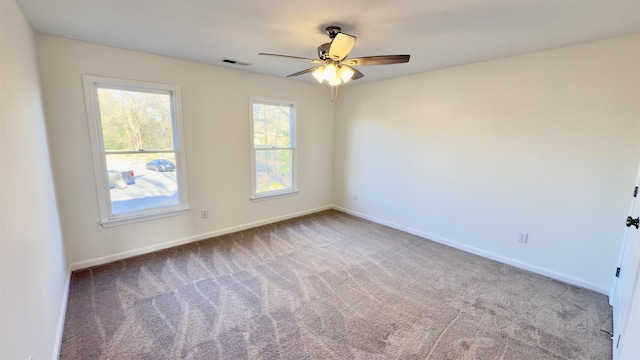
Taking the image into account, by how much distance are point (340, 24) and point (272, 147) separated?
2.54 m

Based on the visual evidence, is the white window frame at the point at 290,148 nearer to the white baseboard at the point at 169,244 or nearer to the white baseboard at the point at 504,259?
the white baseboard at the point at 169,244

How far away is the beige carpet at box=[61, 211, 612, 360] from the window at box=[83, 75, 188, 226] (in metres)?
0.65

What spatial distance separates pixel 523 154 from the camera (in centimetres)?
301

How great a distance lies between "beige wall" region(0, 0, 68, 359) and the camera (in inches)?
48.5

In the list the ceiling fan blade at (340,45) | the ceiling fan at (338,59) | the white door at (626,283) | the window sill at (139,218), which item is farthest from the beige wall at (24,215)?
the white door at (626,283)

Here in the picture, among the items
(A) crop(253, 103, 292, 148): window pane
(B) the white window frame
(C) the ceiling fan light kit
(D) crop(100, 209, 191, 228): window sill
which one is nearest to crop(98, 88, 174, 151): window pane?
(D) crop(100, 209, 191, 228): window sill

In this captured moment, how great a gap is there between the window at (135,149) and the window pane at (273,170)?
3.80 feet

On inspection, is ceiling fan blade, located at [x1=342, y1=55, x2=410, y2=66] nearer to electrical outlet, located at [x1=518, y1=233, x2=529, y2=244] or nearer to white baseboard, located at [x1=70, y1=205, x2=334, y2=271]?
electrical outlet, located at [x1=518, y1=233, x2=529, y2=244]

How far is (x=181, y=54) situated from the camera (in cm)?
312

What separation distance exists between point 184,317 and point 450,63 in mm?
3935

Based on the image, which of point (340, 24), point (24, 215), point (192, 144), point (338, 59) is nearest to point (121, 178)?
point (192, 144)

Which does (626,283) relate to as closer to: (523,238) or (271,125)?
(523,238)

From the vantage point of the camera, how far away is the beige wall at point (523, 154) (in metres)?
2.51

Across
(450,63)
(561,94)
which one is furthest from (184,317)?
(561,94)
